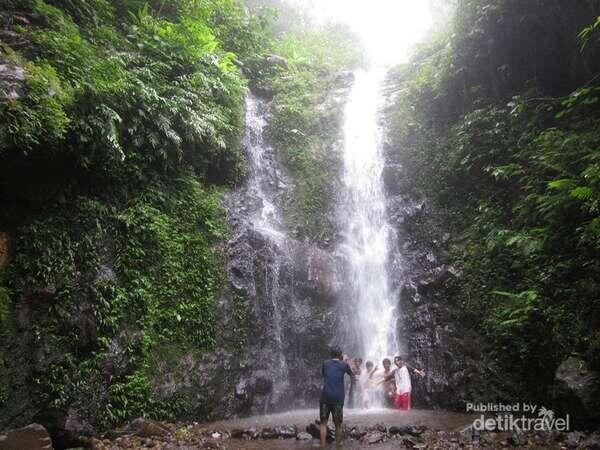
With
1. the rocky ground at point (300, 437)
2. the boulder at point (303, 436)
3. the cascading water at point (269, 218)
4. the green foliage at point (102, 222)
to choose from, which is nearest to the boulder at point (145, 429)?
the rocky ground at point (300, 437)

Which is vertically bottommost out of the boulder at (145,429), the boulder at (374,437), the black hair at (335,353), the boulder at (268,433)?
the boulder at (145,429)

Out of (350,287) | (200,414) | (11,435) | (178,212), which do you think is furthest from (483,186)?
(11,435)

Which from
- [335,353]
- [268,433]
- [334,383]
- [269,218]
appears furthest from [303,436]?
[269,218]

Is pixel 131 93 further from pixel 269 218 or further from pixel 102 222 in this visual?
pixel 269 218

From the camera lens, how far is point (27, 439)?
18.6 ft

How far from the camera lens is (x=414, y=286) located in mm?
10422

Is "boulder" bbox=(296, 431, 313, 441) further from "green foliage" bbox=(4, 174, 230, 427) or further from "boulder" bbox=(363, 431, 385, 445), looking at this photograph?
"green foliage" bbox=(4, 174, 230, 427)

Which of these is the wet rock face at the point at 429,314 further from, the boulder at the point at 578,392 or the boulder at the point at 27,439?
the boulder at the point at 27,439

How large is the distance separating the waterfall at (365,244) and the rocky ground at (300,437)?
2.75 m

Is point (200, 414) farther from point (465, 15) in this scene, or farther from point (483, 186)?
point (465, 15)

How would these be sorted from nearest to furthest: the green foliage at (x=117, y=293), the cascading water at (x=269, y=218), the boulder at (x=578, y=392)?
the boulder at (x=578, y=392) < the green foliage at (x=117, y=293) < the cascading water at (x=269, y=218)

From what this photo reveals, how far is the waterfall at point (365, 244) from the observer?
33.6 ft

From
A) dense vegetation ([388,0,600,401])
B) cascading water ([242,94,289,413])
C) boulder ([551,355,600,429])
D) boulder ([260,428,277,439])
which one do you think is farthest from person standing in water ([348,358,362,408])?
boulder ([551,355,600,429])

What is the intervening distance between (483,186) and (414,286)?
126 inches
